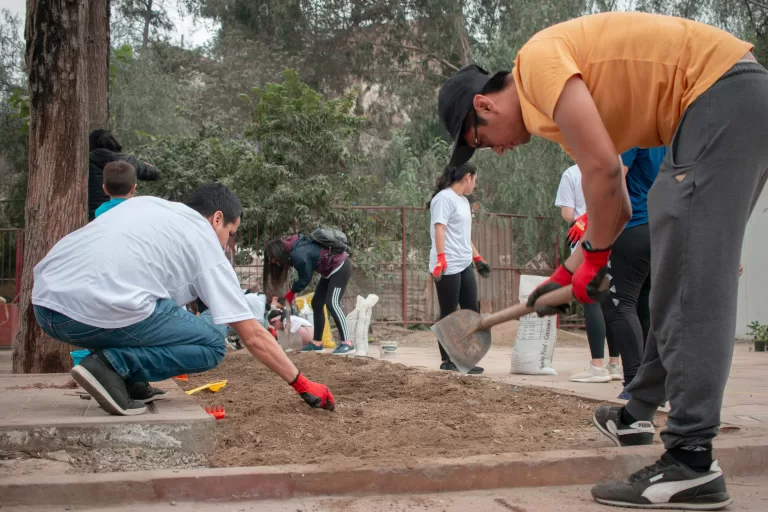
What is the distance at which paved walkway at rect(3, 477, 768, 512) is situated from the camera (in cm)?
269

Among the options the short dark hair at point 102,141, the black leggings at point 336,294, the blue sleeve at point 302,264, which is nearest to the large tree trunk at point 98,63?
the short dark hair at point 102,141

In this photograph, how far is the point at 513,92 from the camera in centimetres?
281

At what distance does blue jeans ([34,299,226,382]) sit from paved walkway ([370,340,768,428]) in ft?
7.76

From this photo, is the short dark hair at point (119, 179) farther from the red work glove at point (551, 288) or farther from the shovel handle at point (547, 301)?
the red work glove at point (551, 288)

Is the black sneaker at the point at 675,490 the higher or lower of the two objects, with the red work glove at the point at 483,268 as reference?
lower

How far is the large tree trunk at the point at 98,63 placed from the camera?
7.56m

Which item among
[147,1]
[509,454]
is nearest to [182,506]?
[509,454]

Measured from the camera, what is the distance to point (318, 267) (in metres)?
9.12

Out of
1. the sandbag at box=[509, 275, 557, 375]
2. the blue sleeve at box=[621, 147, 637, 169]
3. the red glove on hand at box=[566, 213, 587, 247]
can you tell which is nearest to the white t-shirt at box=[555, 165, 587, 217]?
the sandbag at box=[509, 275, 557, 375]

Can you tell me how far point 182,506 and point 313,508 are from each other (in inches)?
17.9

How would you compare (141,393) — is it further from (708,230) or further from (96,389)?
(708,230)

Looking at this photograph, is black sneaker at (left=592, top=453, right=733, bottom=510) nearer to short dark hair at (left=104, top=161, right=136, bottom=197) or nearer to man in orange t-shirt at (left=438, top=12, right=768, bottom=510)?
man in orange t-shirt at (left=438, top=12, right=768, bottom=510)

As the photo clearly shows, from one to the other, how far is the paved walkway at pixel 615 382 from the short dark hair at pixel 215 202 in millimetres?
2368

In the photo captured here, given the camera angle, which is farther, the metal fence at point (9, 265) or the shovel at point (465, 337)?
the metal fence at point (9, 265)
